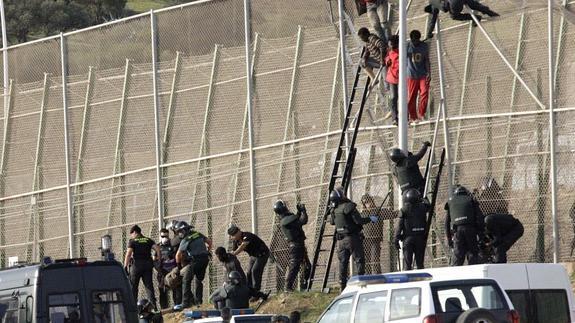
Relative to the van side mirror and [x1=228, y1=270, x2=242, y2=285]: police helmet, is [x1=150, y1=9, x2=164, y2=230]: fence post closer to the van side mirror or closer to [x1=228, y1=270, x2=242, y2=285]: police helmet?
[x1=228, y1=270, x2=242, y2=285]: police helmet

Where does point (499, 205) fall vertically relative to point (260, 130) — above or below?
below

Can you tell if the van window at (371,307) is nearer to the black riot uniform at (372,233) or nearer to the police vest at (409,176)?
the police vest at (409,176)

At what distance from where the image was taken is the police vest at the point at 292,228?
86.7 ft

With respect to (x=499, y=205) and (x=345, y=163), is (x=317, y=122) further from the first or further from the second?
(x=499, y=205)

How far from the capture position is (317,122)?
28609mm

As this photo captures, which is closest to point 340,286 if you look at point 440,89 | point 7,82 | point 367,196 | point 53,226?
point 367,196

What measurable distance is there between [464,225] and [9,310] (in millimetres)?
6909

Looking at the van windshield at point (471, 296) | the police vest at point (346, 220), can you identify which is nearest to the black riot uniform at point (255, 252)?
the police vest at point (346, 220)

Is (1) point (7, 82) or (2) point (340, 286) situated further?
(1) point (7, 82)

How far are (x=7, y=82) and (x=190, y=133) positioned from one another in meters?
5.45

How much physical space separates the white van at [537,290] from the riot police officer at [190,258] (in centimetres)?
922

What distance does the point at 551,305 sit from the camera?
19500mm

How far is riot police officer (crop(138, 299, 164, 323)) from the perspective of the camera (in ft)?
83.1

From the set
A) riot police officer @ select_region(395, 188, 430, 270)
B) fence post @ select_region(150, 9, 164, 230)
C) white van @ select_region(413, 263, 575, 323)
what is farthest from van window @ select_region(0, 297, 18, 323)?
fence post @ select_region(150, 9, 164, 230)
